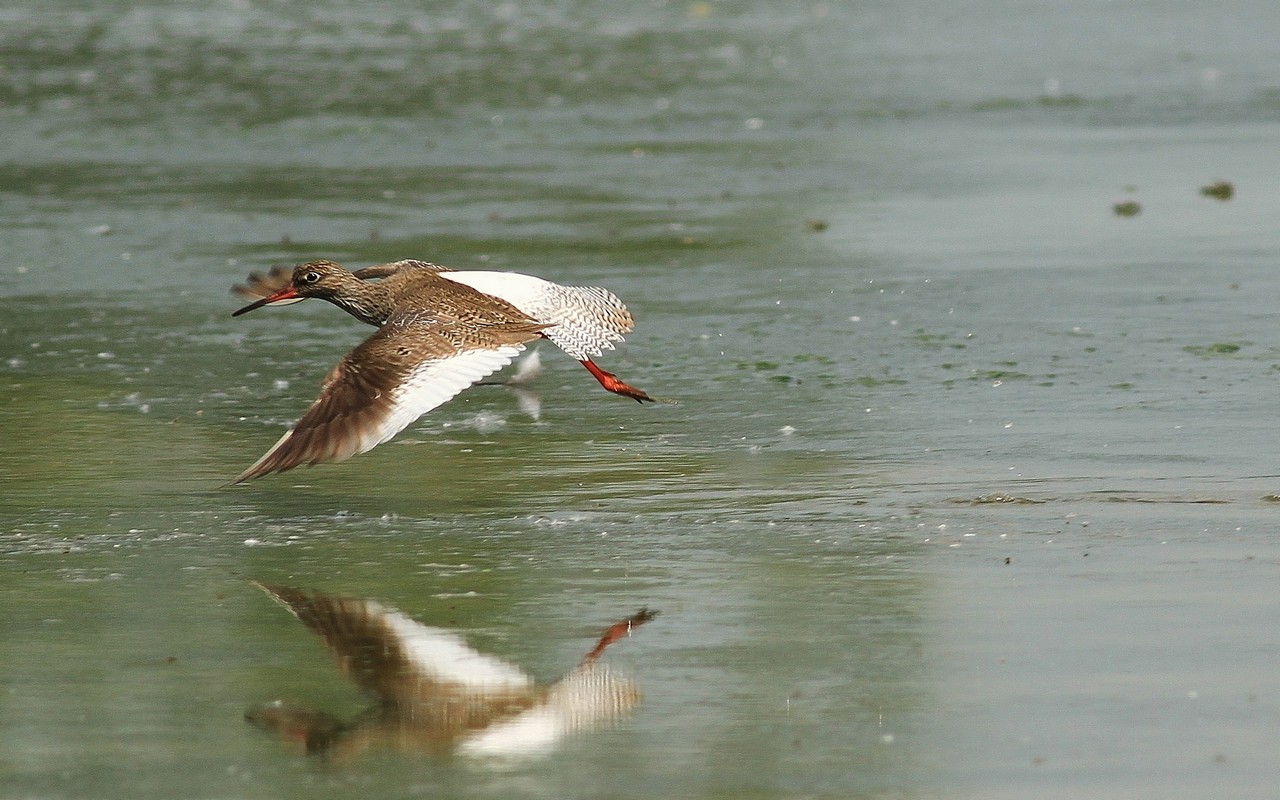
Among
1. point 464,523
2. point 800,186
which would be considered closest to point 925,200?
point 800,186

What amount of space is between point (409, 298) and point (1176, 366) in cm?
349

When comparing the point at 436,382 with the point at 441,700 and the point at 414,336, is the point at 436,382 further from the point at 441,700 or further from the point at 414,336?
the point at 441,700

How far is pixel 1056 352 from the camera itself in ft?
34.4

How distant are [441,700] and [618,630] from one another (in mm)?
712

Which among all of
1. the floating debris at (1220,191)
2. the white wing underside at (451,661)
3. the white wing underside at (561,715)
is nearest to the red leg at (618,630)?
the white wing underside at (561,715)

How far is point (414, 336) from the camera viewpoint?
818cm

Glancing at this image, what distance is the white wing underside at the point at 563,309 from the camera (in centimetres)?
892

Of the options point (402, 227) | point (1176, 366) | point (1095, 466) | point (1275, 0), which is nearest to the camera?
point (1095, 466)

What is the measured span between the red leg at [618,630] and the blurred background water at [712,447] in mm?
59

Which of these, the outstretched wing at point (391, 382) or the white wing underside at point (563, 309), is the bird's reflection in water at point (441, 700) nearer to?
the outstretched wing at point (391, 382)

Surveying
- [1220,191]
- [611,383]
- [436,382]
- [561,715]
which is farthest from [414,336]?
[1220,191]

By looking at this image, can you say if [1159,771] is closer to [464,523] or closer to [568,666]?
[568,666]

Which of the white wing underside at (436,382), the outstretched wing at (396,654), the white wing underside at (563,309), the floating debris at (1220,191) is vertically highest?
the floating debris at (1220,191)

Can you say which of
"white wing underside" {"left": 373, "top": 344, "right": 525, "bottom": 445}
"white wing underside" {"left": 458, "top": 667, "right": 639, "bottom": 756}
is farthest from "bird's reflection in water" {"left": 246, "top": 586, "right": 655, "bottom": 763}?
"white wing underside" {"left": 373, "top": 344, "right": 525, "bottom": 445}
